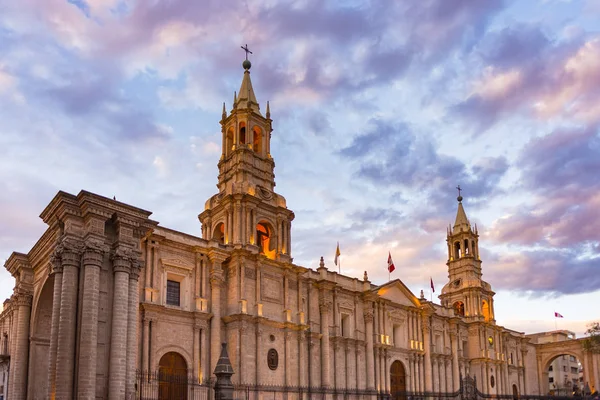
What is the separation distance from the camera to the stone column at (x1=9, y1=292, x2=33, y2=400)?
33781 millimetres

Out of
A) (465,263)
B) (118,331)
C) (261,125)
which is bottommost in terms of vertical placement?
(118,331)

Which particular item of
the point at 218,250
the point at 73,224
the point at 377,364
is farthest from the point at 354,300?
the point at 73,224

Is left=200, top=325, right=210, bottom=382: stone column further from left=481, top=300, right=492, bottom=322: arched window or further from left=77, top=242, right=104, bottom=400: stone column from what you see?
left=481, top=300, right=492, bottom=322: arched window

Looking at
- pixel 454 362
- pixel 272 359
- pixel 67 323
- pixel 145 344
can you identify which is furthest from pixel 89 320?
pixel 454 362

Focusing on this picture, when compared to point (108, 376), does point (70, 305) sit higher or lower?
higher

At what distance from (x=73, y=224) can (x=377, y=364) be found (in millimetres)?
30468

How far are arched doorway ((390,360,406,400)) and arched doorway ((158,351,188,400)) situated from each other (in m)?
22.1

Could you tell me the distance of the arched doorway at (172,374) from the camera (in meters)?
34.9

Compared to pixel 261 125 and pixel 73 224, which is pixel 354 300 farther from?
pixel 73 224

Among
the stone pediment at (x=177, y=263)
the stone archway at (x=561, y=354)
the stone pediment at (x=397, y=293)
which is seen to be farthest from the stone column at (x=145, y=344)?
the stone archway at (x=561, y=354)

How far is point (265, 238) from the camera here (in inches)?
1769

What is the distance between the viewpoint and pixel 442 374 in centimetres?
5788

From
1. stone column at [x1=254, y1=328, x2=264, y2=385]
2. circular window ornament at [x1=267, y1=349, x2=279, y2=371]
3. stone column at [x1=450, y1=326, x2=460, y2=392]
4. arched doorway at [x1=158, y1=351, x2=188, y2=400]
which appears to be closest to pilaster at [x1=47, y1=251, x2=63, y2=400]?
arched doorway at [x1=158, y1=351, x2=188, y2=400]

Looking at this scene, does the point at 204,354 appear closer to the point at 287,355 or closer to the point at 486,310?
the point at 287,355
